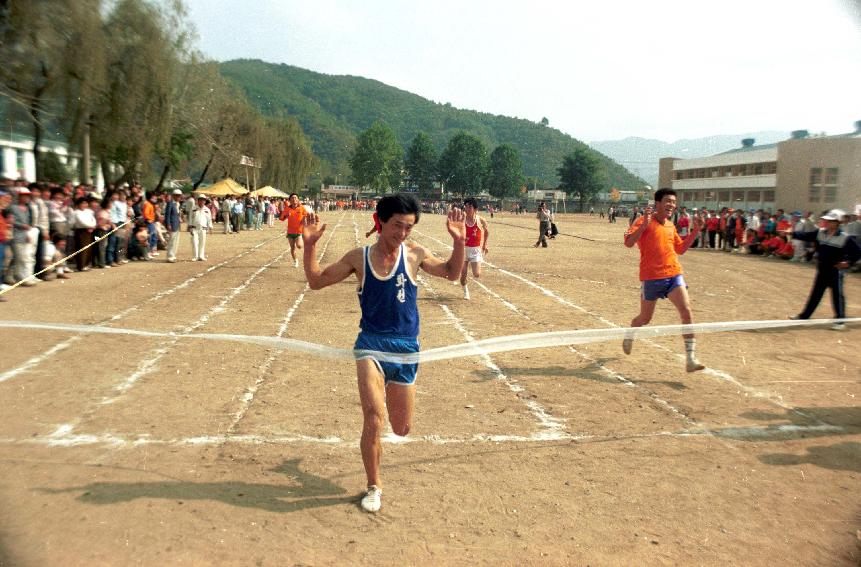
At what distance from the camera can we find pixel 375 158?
538 ft

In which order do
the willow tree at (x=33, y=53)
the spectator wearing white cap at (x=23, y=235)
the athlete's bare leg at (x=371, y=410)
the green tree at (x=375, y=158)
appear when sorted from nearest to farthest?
1. the athlete's bare leg at (x=371, y=410)
2. the spectator wearing white cap at (x=23, y=235)
3. the willow tree at (x=33, y=53)
4. the green tree at (x=375, y=158)

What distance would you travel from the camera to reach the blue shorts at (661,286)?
763 centimetres

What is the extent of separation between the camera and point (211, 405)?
624 centimetres

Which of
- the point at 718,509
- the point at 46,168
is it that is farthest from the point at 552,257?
the point at 46,168

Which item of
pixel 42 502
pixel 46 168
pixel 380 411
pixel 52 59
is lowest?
pixel 42 502

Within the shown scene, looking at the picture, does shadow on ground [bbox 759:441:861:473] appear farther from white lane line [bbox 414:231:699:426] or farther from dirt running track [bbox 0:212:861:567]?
white lane line [bbox 414:231:699:426]

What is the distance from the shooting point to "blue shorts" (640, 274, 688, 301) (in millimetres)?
7633

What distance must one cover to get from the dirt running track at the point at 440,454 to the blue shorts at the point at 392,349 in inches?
32.4

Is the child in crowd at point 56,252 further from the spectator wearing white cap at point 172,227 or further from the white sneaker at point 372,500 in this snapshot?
the white sneaker at point 372,500

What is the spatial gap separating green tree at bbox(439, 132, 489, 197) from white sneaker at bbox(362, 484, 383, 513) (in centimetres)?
16677

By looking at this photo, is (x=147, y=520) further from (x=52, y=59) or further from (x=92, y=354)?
(x=52, y=59)

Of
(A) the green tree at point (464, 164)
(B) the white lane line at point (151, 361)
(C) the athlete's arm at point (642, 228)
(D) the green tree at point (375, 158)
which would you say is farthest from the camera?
(A) the green tree at point (464, 164)

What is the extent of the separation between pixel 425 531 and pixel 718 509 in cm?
193

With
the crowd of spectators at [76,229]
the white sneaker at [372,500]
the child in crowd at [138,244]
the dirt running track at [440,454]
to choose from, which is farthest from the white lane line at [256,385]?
the child in crowd at [138,244]
